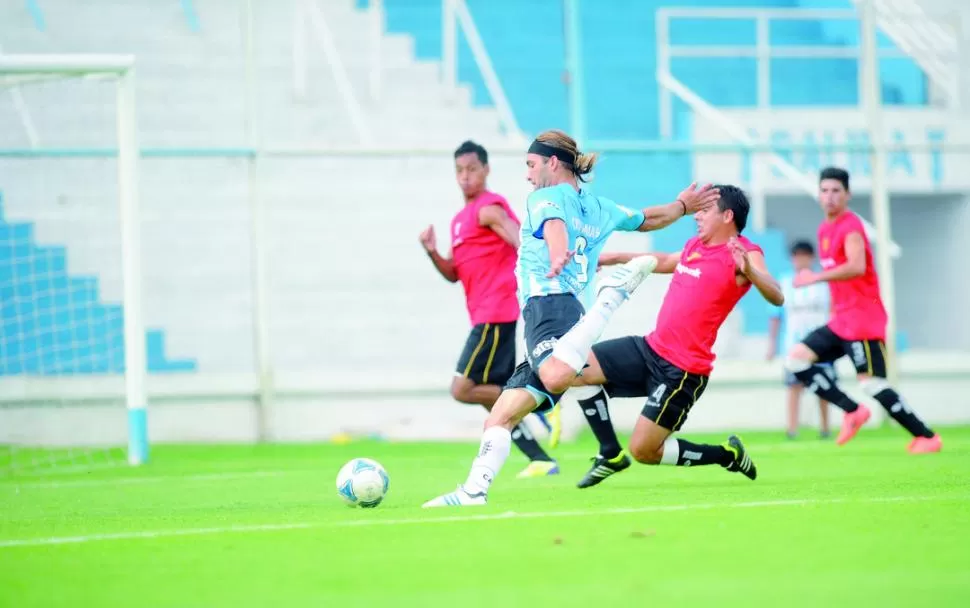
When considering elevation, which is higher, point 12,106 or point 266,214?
point 12,106

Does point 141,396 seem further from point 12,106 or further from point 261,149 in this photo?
point 12,106

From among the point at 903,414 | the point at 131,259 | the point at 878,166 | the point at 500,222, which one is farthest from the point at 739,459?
the point at 878,166

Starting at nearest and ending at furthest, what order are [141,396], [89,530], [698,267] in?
[89,530], [698,267], [141,396]

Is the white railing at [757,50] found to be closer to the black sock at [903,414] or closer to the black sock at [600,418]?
the black sock at [903,414]

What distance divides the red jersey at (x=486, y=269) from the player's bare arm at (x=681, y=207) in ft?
6.33

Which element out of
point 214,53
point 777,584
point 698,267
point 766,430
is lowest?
point 766,430

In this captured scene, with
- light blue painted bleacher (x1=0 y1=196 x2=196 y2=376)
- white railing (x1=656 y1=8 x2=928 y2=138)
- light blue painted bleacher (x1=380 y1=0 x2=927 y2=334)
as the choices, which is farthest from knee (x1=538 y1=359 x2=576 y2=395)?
white railing (x1=656 y1=8 x2=928 y2=138)

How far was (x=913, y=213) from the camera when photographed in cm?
1595

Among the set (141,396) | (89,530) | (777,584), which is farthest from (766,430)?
(777,584)

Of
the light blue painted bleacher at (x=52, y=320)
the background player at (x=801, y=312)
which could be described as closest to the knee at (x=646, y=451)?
the background player at (x=801, y=312)

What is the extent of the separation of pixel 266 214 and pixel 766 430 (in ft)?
17.0

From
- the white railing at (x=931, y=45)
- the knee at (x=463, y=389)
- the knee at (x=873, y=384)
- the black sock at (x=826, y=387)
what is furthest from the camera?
the white railing at (x=931, y=45)

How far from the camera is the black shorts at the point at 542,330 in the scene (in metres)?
6.22

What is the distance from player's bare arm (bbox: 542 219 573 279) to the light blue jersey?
0.05 metres
